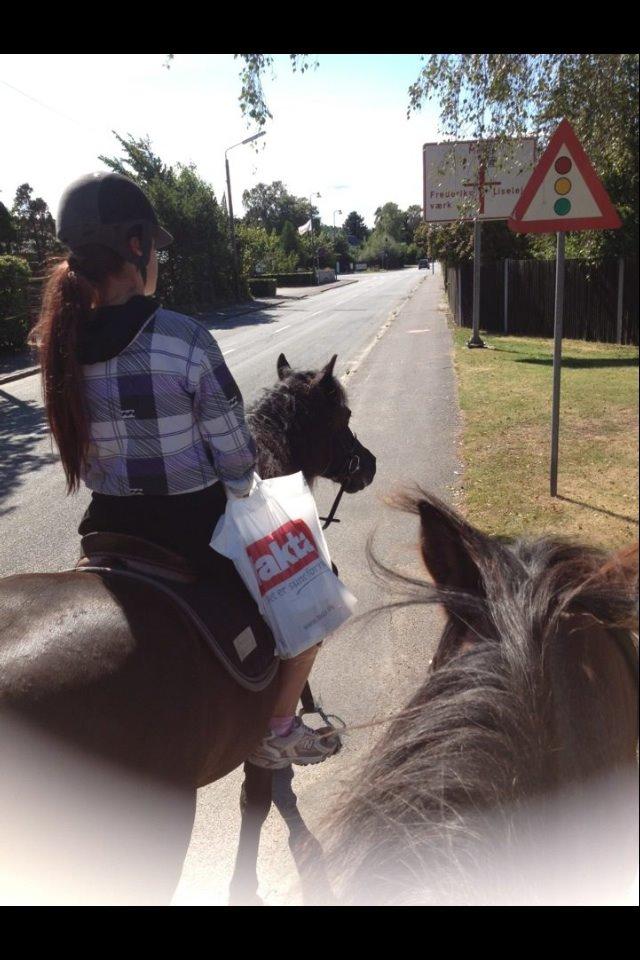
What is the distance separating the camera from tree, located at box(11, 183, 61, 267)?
21.2 meters

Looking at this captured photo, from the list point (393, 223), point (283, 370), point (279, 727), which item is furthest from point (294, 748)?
point (393, 223)

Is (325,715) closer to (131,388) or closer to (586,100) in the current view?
(131,388)

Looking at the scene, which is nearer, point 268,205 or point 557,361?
point 557,361

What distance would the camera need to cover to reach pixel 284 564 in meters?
2.07

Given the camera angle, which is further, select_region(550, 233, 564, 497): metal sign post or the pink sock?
the pink sock

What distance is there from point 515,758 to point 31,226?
25.4 metres

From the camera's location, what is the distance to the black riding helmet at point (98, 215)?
189 cm

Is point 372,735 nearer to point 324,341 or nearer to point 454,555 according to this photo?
point 454,555

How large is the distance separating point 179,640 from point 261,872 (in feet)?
4.42

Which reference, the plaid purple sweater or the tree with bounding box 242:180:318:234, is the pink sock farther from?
the tree with bounding box 242:180:318:234

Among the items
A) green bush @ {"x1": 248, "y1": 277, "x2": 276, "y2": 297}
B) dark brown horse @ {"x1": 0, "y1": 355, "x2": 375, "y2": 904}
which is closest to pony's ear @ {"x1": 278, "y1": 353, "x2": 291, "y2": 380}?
dark brown horse @ {"x1": 0, "y1": 355, "x2": 375, "y2": 904}

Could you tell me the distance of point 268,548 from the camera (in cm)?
Result: 205

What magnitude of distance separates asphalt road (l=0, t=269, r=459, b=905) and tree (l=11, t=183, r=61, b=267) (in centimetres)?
707
